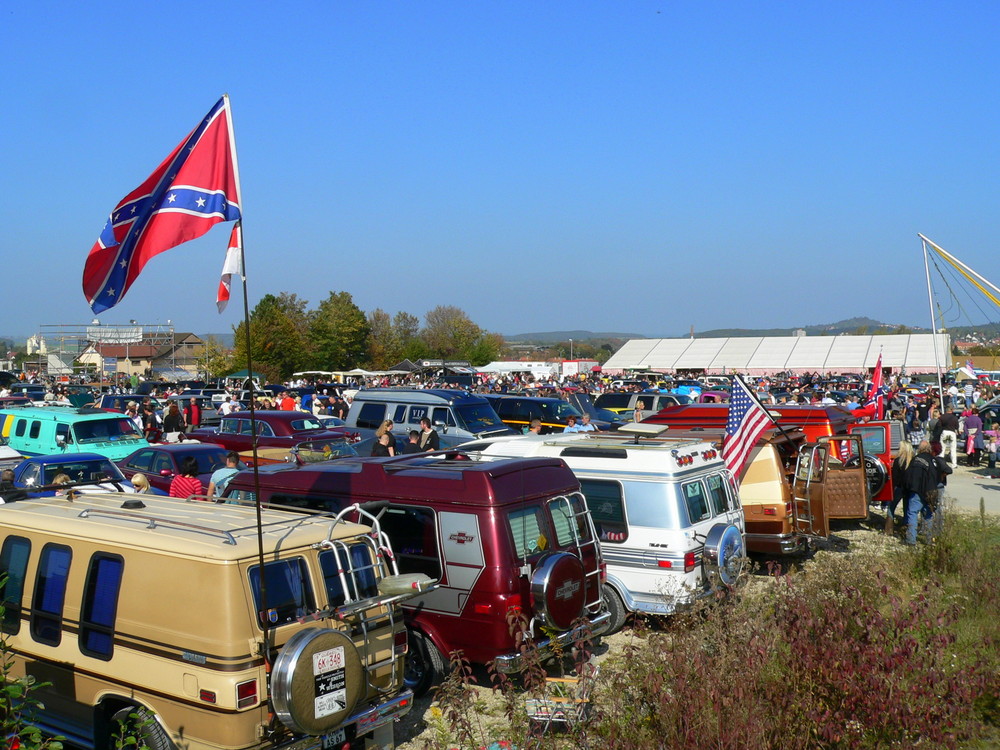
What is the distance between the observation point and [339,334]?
93.1m

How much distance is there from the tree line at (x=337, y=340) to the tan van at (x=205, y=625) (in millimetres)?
57502

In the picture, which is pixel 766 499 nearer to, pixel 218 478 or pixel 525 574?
pixel 525 574

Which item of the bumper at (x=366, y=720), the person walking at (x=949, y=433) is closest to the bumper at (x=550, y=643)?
the bumper at (x=366, y=720)

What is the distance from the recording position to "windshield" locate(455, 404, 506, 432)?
21.2 metres

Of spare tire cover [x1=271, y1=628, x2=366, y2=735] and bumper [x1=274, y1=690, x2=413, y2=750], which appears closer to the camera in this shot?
spare tire cover [x1=271, y1=628, x2=366, y2=735]

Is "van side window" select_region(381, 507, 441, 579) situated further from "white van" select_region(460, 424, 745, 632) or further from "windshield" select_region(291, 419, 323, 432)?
"windshield" select_region(291, 419, 323, 432)

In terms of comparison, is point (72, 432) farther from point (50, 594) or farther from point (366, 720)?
point (366, 720)

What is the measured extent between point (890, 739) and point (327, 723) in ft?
11.0

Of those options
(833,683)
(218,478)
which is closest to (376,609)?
(833,683)

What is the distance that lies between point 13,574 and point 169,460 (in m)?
9.80

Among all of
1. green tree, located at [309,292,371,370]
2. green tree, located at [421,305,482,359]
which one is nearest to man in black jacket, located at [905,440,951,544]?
green tree, located at [309,292,371,370]

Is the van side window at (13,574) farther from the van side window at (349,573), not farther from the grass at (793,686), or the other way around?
the grass at (793,686)

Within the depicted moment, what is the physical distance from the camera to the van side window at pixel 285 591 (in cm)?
555

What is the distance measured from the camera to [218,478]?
1265 cm
